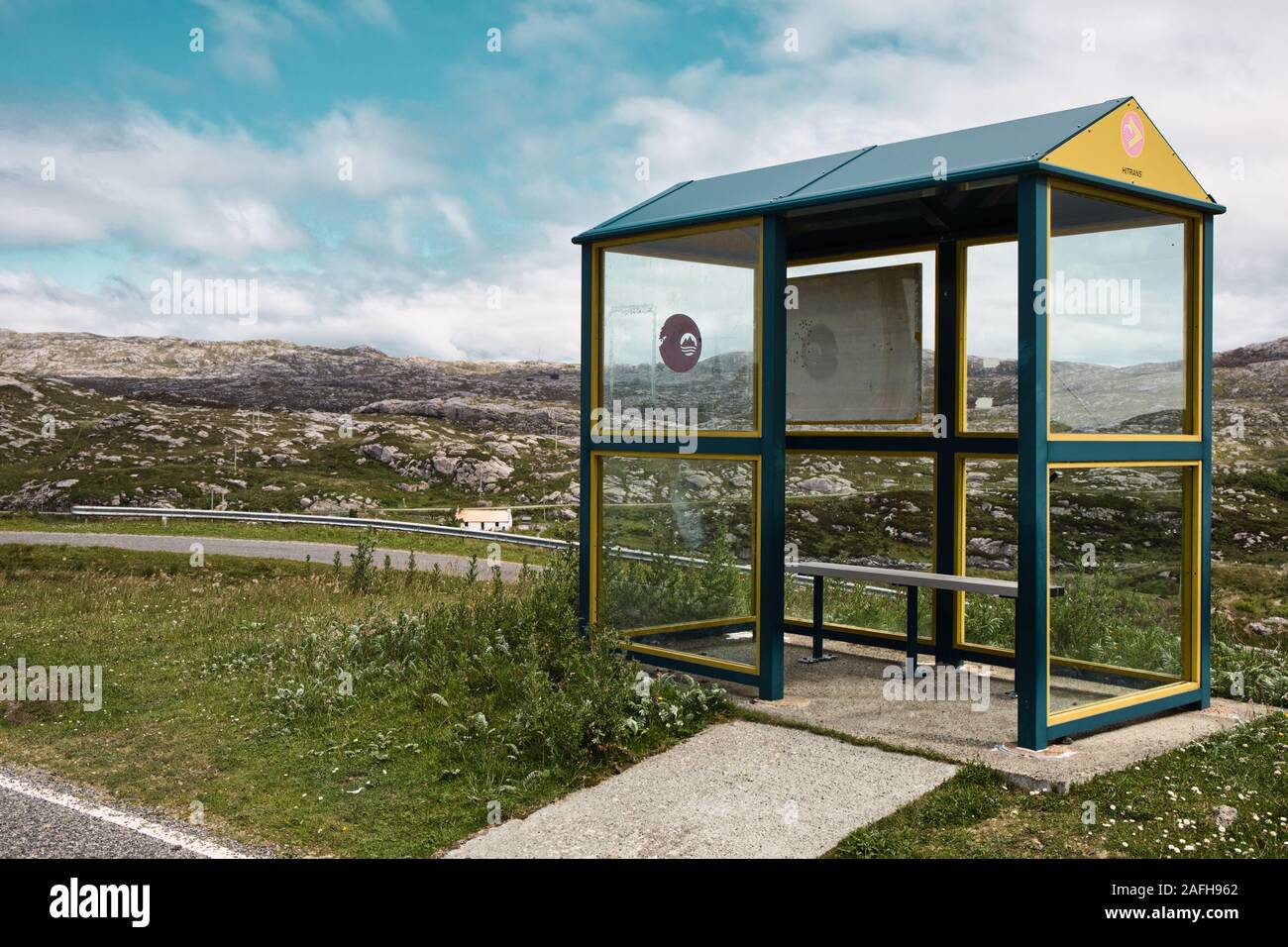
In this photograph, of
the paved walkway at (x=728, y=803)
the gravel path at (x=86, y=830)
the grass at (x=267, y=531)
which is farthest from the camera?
the grass at (x=267, y=531)

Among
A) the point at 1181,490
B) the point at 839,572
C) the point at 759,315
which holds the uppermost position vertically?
the point at 759,315

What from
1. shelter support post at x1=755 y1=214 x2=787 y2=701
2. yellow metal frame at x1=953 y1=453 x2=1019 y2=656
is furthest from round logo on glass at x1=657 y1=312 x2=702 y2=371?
yellow metal frame at x1=953 y1=453 x2=1019 y2=656

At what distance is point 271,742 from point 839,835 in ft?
15.4

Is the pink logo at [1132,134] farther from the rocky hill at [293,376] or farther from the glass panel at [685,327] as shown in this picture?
the rocky hill at [293,376]

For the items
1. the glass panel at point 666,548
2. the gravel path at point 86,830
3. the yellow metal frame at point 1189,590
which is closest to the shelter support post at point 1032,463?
the yellow metal frame at point 1189,590

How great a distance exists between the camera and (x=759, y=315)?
9.06 metres

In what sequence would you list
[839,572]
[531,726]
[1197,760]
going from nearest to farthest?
1. [1197,760]
2. [531,726]
3. [839,572]

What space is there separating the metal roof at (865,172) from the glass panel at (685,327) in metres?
0.26

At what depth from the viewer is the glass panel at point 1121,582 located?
8.25m

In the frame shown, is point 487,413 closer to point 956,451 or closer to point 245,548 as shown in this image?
point 245,548

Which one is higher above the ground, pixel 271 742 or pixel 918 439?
pixel 918 439
